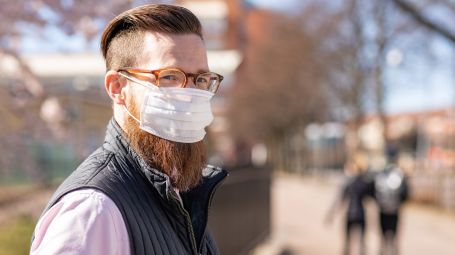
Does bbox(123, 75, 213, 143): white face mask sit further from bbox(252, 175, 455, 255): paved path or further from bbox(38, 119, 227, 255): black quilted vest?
bbox(252, 175, 455, 255): paved path

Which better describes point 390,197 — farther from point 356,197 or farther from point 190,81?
point 190,81

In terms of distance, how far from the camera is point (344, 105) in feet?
100

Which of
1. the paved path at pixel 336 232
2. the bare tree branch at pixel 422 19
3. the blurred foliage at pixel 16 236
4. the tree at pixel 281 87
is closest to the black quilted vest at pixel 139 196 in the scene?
the blurred foliage at pixel 16 236

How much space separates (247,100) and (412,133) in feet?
38.5

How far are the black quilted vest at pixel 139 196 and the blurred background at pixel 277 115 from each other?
35.7 inches

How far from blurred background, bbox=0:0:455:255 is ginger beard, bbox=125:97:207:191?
82 centimetres

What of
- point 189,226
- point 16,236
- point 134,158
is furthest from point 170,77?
point 16,236

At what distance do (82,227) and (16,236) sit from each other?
21.3 ft

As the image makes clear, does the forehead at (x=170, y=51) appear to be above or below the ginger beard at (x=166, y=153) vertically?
above

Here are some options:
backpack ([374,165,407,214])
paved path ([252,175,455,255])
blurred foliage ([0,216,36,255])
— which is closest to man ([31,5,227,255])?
blurred foliage ([0,216,36,255])

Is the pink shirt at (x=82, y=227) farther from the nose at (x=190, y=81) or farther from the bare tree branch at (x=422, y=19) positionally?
the bare tree branch at (x=422, y=19)

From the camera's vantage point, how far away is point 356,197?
30.1 ft

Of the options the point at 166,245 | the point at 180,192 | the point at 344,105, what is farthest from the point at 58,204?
the point at 344,105

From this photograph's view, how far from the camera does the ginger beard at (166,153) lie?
1739mm
